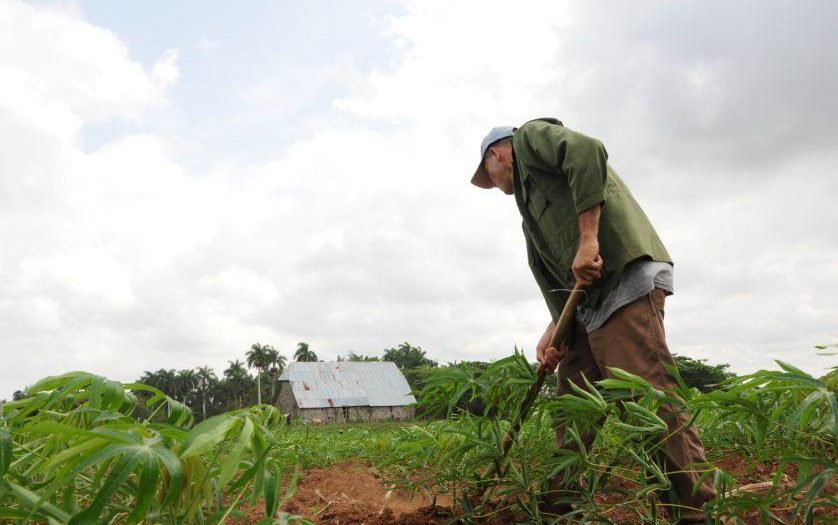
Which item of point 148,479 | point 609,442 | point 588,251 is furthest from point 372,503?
point 148,479

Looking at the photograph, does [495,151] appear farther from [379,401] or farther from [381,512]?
[379,401]

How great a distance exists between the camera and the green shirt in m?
2.43

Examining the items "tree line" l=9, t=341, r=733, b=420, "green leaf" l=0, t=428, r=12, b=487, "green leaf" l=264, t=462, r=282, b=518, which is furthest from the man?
"tree line" l=9, t=341, r=733, b=420

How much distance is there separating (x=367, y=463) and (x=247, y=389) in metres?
68.5

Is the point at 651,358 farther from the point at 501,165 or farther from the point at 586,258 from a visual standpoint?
the point at 501,165

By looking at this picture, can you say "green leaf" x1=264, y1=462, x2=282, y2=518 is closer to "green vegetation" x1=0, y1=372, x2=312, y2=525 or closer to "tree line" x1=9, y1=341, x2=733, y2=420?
"green vegetation" x1=0, y1=372, x2=312, y2=525

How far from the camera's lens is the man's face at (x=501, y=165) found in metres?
2.87

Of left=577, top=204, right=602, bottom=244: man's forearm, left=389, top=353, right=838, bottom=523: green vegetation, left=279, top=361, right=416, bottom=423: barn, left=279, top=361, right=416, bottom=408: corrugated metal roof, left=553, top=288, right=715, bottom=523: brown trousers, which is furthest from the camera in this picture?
left=279, top=361, right=416, bottom=408: corrugated metal roof

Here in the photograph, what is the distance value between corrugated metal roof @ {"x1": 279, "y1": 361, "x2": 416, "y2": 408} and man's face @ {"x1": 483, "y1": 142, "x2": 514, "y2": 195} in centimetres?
3338

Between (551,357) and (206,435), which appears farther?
(551,357)

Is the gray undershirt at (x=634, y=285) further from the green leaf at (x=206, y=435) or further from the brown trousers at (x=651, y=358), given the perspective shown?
the green leaf at (x=206, y=435)

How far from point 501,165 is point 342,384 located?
3539cm

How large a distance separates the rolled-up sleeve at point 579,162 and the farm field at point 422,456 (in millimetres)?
680

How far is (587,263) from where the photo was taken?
2.34 meters
